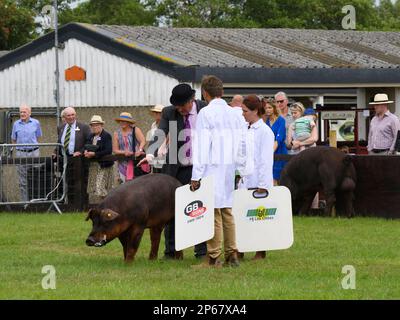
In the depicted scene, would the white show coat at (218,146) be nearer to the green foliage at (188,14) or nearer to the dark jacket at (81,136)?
the dark jacket at (81,136)

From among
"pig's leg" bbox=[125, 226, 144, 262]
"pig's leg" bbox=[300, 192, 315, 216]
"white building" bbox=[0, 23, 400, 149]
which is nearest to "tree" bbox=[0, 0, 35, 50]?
"white building" bbox=[0, 23, 400, 149]

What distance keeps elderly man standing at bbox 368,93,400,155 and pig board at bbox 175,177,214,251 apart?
713cm

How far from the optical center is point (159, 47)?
89.7 feet

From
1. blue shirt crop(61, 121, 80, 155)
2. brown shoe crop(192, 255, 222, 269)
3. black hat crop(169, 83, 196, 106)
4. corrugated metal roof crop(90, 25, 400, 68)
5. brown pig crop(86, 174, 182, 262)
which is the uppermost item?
corrugated metal roof crop(90, 25, 400, 68)

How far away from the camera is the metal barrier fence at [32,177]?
2170 cm

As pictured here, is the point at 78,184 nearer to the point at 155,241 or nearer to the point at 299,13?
the point at 155,241

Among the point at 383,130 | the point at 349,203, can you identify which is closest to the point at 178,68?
the point at 383,130

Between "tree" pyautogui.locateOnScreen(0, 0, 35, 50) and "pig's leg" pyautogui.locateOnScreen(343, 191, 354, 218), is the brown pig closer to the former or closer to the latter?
"pig's leg" pyautogui.locateOnScreen(343, 191, 354, 218)

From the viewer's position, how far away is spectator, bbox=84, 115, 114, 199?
21.3 meters

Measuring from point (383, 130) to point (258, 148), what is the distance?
6200 mm

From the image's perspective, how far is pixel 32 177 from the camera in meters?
21.7

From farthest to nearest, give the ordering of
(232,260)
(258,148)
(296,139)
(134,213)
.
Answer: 1. (296,139)
2. (258,148)
3. (134,213)
4. (232,260)

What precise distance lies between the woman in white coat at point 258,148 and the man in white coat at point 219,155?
1.51ft

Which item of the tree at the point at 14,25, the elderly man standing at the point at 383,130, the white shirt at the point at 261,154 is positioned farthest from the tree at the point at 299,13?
the white shirt at the point at 261,154
